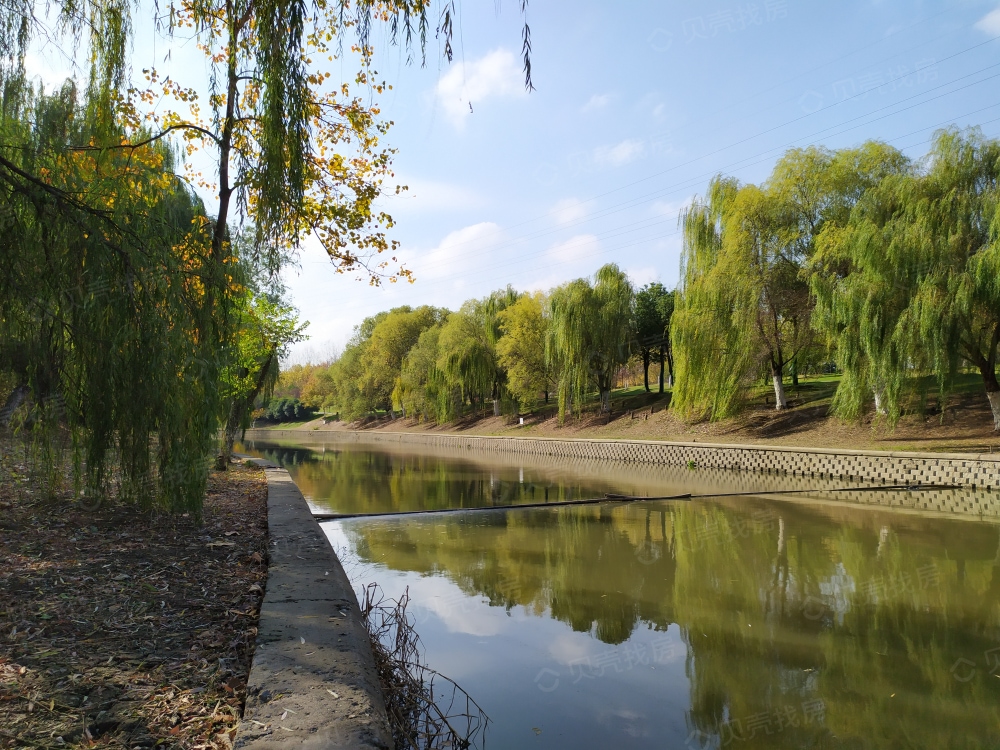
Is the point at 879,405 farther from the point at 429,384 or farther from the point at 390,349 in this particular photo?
the point at 390,349

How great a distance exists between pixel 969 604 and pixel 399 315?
39011 mm

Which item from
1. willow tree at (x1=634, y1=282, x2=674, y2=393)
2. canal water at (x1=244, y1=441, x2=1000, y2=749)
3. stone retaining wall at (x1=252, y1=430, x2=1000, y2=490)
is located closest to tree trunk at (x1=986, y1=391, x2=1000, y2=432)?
stone retaining wall at (x1=252, y1=430, x2=1000, y2=490)

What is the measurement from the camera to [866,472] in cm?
1330

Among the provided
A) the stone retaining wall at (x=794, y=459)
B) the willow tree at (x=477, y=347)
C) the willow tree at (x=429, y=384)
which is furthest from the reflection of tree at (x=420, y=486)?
the willow tree at (x=429, y=384)

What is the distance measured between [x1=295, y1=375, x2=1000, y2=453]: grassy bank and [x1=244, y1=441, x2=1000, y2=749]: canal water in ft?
20.2

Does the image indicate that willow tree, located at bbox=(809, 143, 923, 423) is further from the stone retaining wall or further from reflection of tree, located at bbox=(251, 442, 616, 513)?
reflection of tree, located at bbox=(251, 442, 616, 513)

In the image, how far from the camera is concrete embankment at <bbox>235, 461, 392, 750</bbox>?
216cm

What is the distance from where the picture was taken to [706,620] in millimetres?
5023

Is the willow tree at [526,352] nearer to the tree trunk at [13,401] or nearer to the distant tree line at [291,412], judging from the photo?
the tree trunk at [13,401]

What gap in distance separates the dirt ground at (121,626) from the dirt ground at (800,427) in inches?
560

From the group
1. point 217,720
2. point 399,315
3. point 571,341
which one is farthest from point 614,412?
point 217,720

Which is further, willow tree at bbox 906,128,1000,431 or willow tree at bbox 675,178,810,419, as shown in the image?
willow tree at bbox 675,178,810,419

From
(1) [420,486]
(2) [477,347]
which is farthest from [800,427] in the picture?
(2) [477,347]

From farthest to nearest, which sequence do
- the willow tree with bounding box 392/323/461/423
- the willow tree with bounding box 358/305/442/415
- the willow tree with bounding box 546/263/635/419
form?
the willow tree with bounding box 358/305/442/415
the willow tree with bounding box 392/323/461/423
the willow tree with bounding box 546/263/635/419
